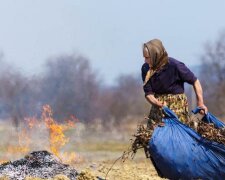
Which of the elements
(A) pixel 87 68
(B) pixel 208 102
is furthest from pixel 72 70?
(B) pixel 208 102

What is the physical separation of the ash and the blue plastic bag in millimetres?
1712

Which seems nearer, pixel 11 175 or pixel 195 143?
pixel 195 143

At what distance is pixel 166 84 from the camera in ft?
26.1

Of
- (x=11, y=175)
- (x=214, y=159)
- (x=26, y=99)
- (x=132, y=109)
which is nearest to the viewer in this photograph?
(x=214, y=159)

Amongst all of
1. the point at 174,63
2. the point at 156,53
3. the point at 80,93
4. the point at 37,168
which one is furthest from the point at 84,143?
the point at 156,53

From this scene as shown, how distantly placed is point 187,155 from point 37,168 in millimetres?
2536

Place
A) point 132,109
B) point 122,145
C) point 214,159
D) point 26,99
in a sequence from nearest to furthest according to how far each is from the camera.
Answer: point 214,159 < point 26,99 < point 122,145 < point 132,109

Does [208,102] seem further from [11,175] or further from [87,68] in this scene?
[11,175]

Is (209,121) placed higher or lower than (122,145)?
higher

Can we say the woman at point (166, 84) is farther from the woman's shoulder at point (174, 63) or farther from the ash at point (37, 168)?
the ash at point (37, 168)

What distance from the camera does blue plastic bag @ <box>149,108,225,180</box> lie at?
293 inches

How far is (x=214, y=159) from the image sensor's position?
24.5 feet

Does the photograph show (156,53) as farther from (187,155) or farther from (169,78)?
(187,155)

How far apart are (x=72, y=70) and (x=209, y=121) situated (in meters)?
15.9
